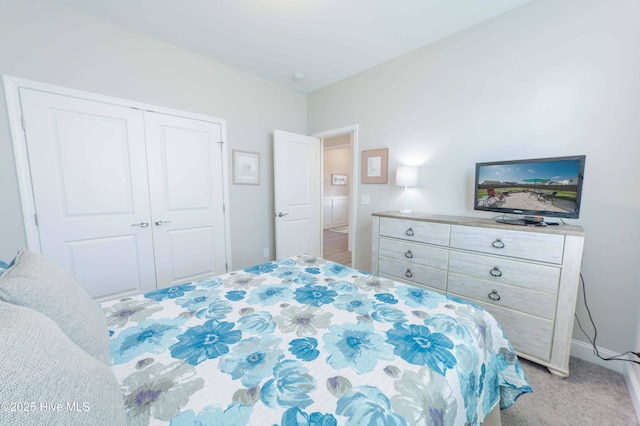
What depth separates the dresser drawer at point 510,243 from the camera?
5.22ft

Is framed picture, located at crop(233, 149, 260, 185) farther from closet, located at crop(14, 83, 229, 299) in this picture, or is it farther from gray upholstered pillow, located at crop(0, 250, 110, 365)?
gray upholstered pillow, located at crop(0, 250, 110, 365)

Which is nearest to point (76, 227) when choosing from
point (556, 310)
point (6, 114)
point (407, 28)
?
point (6, 114)

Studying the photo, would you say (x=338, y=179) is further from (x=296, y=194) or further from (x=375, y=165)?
(x=375, y=165)

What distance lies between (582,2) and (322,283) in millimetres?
2688

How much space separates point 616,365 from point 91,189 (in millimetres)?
4353

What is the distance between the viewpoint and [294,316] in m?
1.16

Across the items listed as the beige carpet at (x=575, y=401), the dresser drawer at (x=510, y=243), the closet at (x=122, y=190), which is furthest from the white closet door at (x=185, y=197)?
the beige carpet at (x=575, y=401)

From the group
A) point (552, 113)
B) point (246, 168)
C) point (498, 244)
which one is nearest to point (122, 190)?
point (246, 168)

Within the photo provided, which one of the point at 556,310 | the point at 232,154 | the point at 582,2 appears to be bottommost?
the point at 556,310

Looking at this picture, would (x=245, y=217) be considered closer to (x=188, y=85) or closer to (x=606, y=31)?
(x=188, y=85)

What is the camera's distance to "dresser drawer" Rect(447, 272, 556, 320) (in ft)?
5.39

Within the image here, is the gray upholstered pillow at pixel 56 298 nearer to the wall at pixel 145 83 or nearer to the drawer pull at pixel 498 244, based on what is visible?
the wall at pixel 145 83

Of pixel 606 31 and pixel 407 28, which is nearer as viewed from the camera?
pixel 606 31

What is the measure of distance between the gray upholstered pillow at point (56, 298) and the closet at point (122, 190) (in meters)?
1.52
